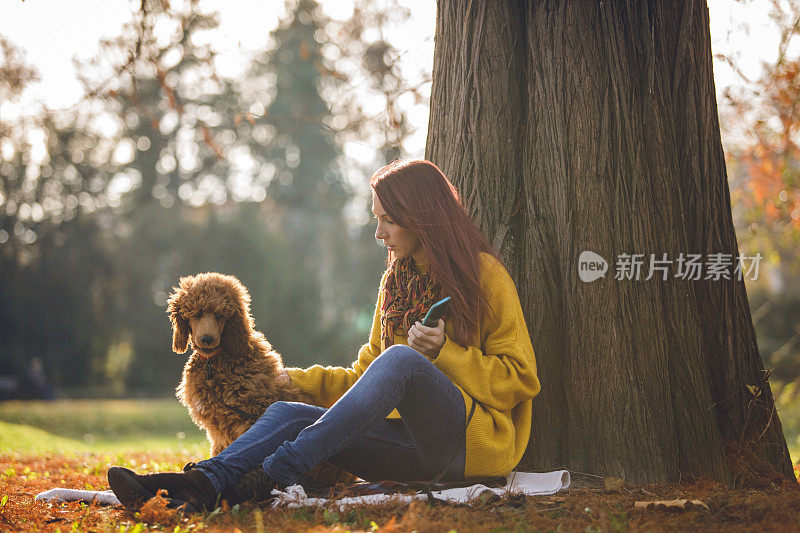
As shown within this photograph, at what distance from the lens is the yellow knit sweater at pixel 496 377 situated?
11.3ft

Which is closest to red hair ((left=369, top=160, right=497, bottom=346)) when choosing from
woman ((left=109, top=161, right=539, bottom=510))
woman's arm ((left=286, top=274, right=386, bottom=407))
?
woman ((left=109, top=161, right=539, bottom=510))

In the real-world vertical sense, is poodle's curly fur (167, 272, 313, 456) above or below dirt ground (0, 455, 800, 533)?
above

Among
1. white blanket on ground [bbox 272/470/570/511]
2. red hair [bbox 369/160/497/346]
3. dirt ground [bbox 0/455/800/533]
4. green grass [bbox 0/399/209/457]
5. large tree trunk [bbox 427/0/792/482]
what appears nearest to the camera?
dirt ground [bbox 0/455/800/533]

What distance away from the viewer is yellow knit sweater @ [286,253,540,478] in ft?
11.3

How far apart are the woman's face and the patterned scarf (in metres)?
0.11

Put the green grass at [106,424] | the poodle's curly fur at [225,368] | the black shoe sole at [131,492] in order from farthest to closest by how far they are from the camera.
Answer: the green grass at [106,424]
the poodle's curly fur at [225,368]
the black shoe sole at [131,492]

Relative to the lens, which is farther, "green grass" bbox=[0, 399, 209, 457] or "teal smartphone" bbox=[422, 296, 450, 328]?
"green grass" bbox=[0, 399, 209, 457]

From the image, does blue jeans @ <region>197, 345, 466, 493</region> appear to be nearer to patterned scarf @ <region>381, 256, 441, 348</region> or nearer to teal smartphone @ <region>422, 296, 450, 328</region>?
teal smartphone @ <region>422, 296, 450, 328</region>

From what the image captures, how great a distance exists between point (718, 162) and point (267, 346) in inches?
120

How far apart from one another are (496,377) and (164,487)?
1590mm

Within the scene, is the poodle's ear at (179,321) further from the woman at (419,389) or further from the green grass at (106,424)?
the green grass at (106,424)

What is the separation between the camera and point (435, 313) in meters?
3.52

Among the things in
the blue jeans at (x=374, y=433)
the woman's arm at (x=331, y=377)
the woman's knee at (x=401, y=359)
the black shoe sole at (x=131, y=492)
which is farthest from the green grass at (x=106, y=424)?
the woman's knee at (x=401, y=359)

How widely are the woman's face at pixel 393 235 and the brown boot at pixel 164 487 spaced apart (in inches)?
57.9
